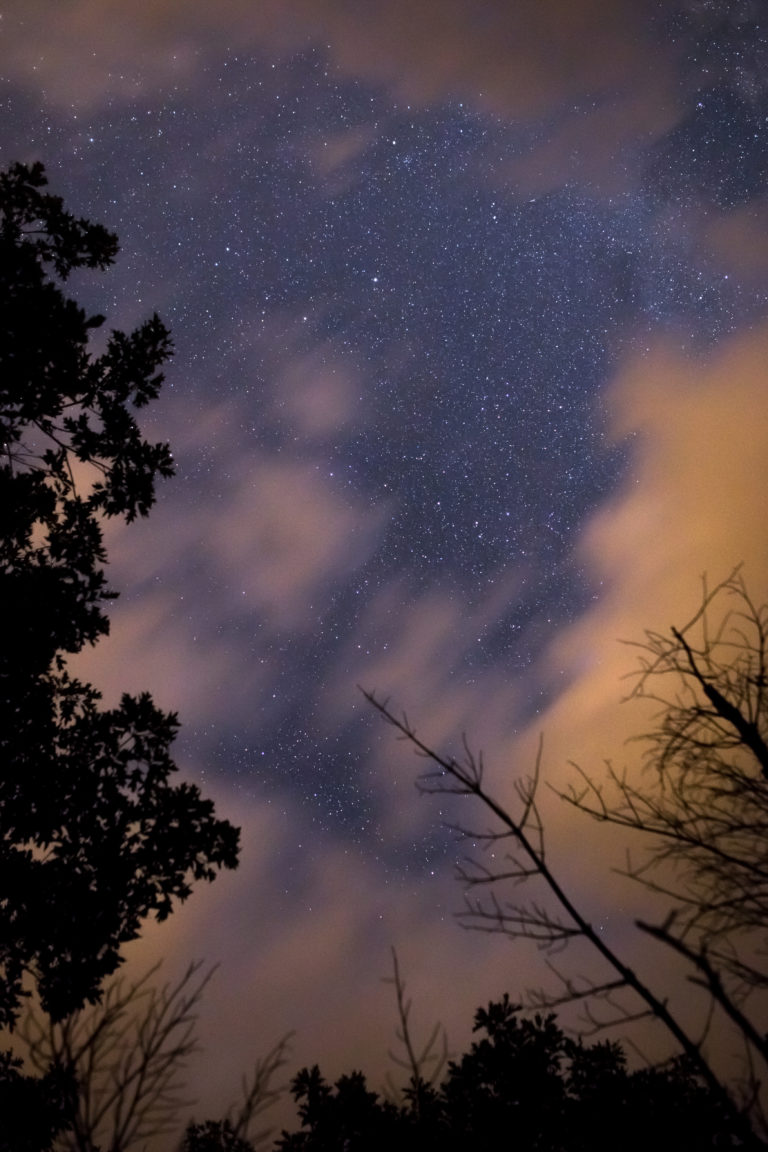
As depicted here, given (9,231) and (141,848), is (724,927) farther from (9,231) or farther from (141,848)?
(9,231)

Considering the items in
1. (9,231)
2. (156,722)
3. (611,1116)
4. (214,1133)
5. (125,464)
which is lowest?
(214,1133)

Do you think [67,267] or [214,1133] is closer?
[214,1133]

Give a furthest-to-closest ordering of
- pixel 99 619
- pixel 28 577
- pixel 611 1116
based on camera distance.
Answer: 1. pixel 99 619
2. pixel 28 577
3. pixel 611 1116

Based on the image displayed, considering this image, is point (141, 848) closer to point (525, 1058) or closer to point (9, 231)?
point (525, 1058)

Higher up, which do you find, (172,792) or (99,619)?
(99,619)

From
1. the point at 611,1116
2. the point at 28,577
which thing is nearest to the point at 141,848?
the point at 28,577

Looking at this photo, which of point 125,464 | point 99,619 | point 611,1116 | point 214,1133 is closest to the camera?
point 611,1116

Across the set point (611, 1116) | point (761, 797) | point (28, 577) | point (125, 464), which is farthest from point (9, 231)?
point (611, 1116)

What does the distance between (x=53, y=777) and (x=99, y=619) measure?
5.44 feet

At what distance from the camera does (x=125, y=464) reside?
8.38 metres

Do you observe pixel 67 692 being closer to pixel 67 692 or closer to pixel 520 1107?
pixel 67 692

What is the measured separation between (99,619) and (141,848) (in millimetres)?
2388

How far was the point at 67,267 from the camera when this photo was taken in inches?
332

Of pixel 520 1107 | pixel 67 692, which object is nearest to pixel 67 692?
pixel 67 692
